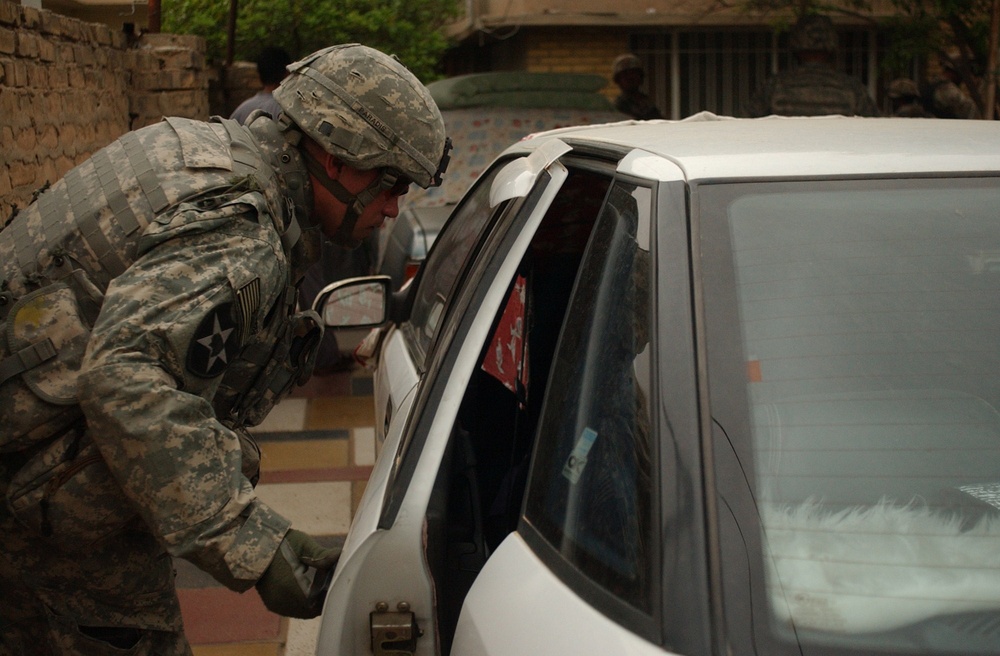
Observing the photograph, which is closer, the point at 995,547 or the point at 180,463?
the point at 995,547

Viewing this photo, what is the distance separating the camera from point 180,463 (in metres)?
1.86

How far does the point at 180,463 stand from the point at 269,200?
58 centimetres

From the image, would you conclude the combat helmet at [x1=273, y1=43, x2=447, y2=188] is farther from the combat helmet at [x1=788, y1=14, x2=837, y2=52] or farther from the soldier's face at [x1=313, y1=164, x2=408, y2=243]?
the combat helmet at [x1=788, y1=14, x2=837, y2=52]

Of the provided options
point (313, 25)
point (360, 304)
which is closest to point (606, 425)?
point (360, 304)

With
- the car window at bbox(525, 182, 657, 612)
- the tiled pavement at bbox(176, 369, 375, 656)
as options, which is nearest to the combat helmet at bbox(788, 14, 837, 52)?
the tiled pavement at bbox(176, 369, 375, 656)

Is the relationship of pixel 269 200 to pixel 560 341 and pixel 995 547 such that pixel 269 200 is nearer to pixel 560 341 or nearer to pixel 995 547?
pixel 560 341

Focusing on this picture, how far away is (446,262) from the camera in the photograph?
3141 mm

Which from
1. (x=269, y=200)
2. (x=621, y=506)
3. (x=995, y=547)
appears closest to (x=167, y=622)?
(x=269, y=200)

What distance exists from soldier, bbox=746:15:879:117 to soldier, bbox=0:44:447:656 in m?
5.03

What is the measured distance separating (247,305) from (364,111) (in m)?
0.55

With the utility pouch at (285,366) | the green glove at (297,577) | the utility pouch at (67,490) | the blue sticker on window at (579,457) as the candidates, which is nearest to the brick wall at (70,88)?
the utility pouch at (285,366)

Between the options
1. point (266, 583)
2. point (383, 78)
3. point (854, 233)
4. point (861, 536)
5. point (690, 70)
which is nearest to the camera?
point (861, 536)

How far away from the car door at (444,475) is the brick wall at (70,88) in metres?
2.72

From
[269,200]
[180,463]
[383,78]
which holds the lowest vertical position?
[180,463]
